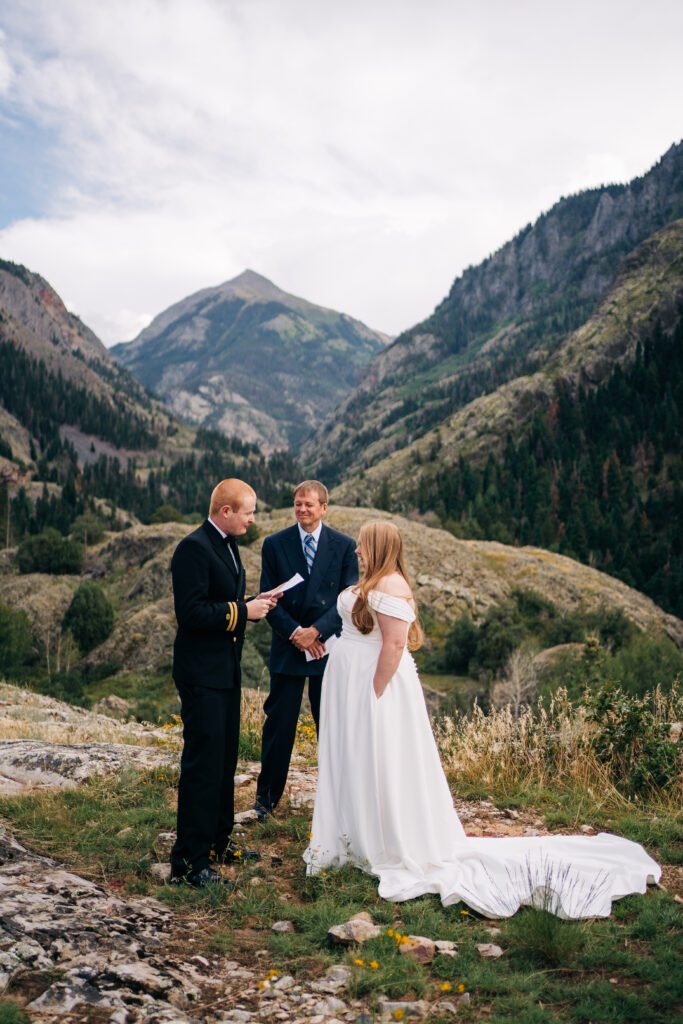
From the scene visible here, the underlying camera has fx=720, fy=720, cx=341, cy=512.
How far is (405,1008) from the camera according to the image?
146 inches

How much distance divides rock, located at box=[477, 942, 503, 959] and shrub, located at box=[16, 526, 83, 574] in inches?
1910

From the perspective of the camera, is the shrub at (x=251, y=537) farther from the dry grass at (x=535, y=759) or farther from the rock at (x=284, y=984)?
the rock at (x=284, y=984)

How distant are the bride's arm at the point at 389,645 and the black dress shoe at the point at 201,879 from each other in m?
1.82

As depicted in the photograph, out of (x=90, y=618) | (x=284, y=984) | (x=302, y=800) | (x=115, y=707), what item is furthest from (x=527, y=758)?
(x=90, y=618)

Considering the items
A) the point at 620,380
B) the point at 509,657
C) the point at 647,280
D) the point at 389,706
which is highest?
the point at 647,280

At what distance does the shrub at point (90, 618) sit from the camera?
37.1 meters

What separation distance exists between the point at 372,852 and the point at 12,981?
2.70m

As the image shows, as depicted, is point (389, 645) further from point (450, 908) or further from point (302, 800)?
point (302, 800)

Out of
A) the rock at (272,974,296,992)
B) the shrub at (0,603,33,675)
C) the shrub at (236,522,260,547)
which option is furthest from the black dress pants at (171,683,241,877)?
the shrub at (0,603,33,675)

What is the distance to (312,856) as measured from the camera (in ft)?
18.7

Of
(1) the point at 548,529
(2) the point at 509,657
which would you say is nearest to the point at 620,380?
(1) the point at 548,529

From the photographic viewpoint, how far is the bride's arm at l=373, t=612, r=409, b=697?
5605 mm

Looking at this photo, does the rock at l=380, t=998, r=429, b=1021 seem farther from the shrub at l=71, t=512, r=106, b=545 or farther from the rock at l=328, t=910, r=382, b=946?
the shrub at l=71, t=512, r=106, b=545

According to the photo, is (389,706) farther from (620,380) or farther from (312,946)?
(620,380)
